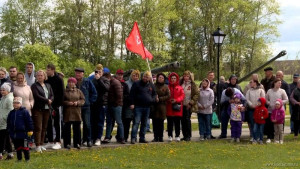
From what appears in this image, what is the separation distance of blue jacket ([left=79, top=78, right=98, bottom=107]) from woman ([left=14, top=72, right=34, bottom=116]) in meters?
1.37

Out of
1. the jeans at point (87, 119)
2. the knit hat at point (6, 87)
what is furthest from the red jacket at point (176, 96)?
the knit hat at point (6, 87)

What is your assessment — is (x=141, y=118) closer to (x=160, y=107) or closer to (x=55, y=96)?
(x=160, y=107)

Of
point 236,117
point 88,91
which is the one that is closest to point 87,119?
point 88,91

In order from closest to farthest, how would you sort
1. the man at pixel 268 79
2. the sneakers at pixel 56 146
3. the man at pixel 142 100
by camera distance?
the sneakers at pixel 56 146 → the man at pixel 142 100 → the man at pixel 268 79

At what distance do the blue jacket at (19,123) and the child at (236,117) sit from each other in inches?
227

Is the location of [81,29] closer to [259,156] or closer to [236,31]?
[236,31]

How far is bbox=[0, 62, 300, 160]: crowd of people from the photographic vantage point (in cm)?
1061

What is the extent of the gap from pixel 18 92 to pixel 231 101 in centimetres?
579

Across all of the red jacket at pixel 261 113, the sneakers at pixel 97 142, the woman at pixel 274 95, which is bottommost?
the sneakers at pixel 97 142

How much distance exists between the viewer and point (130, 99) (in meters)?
12.8

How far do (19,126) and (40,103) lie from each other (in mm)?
1436

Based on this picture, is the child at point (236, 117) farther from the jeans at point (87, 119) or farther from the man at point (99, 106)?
the jeans at point (87, 119)

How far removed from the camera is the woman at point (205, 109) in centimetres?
1355

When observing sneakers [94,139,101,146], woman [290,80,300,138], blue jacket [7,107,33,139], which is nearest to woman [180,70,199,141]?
sneakers [94,139,101,146]
